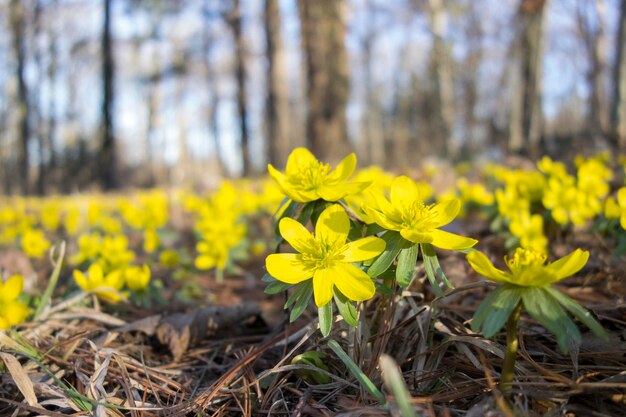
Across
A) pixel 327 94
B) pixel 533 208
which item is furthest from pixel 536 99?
pixel 533 208

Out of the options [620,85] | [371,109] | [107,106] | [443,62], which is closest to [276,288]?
[620,85]

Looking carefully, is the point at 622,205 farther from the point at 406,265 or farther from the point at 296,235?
the point at 296,235

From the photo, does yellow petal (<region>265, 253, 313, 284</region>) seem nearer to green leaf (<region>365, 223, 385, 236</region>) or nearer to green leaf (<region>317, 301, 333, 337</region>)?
green leaf (<region>317, 301, 333, 337</region>)

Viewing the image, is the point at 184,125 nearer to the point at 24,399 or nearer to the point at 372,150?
the point at 372,150

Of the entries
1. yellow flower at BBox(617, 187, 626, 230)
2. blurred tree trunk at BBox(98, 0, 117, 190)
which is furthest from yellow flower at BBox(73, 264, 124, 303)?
blurred tree trunk at BBox(98, 0, 117, 190)

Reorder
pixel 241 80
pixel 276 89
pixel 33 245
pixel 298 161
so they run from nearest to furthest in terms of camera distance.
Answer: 1. pixel 298 161
2. pixel 33 245
3. pixel 276 89
4. pixel 241 80

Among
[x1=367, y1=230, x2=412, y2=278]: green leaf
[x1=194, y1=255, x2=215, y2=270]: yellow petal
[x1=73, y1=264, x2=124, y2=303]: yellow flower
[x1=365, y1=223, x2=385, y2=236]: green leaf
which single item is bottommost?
[x1=194, y1=255, x2=215, y2=270]: yellow petal

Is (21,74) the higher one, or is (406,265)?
(21,74)
